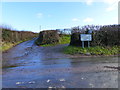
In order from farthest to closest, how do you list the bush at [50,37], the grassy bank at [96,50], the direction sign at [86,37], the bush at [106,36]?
the bush at [50,37] < the bush at [106,36] < the direction sign at [86,37] < the grassy bank at [96,50]

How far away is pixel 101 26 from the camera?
1334 cm

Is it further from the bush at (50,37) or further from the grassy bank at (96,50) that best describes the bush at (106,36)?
the bush at (50,37)

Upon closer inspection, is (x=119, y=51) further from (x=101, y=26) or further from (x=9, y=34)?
(x=9, y=34)

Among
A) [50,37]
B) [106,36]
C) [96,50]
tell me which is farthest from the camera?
[50,37]

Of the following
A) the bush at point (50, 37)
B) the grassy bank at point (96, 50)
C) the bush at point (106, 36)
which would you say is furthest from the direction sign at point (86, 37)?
the bush at point (50, 37)

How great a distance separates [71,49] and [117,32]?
5.25m

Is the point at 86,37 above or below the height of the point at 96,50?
above

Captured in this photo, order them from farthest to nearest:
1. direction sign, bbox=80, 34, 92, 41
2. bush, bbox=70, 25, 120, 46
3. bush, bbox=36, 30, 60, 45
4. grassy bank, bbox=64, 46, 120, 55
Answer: bush, bbox=36, 30, 60, 45, bush, bbox=70, 25, 120, 46, direction sign, bbox=80, 34, 92, 41, grassy bank, bbox=64, 46, 120, 55

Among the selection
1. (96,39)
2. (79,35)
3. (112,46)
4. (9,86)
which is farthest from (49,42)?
(9,86)

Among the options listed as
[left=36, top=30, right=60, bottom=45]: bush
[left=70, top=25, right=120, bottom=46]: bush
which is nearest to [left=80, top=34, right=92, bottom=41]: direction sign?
[left=70, top=25, right=120, bottom=46]: bush

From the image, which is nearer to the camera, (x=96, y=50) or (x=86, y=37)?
(x=96, y=50)

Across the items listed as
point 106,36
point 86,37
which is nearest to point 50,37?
point 86,37

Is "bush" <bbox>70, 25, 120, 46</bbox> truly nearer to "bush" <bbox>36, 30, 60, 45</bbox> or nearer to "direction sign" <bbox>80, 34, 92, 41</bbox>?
"direction sign" <bbox>80, 34, 92, 41</bbox>

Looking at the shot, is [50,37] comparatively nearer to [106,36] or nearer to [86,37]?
[86,37]
